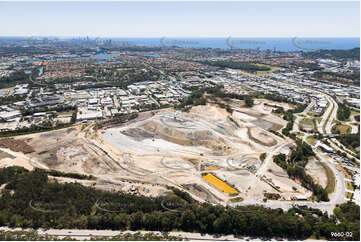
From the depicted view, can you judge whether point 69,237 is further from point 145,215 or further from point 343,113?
point 343,113

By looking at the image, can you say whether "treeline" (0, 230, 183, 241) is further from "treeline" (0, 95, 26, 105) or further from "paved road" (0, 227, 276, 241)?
"treeline" (0, 95, 26, 105)

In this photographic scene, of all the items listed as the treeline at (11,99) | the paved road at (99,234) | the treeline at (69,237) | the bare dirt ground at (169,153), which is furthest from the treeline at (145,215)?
the treeline at (11,99)

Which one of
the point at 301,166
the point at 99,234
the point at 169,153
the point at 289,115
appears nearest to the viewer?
the point at 99,234

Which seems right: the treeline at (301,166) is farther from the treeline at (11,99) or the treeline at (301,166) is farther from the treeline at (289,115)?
the treeline at (11,99)

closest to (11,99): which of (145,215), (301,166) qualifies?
(145,215)

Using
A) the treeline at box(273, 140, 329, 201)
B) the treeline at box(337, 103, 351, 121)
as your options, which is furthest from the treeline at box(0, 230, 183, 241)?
the treeline at box(337, 103, 351, 121)

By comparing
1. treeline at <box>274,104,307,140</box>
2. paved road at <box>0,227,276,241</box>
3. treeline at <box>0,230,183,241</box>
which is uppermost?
treeline at <box>274,104,307,140</box>

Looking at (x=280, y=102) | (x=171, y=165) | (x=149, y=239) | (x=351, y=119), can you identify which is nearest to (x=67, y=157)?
(x=171, y=165)

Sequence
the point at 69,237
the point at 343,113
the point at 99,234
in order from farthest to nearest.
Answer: the point at 343,113
the point at 99,234
the point at 69,237
